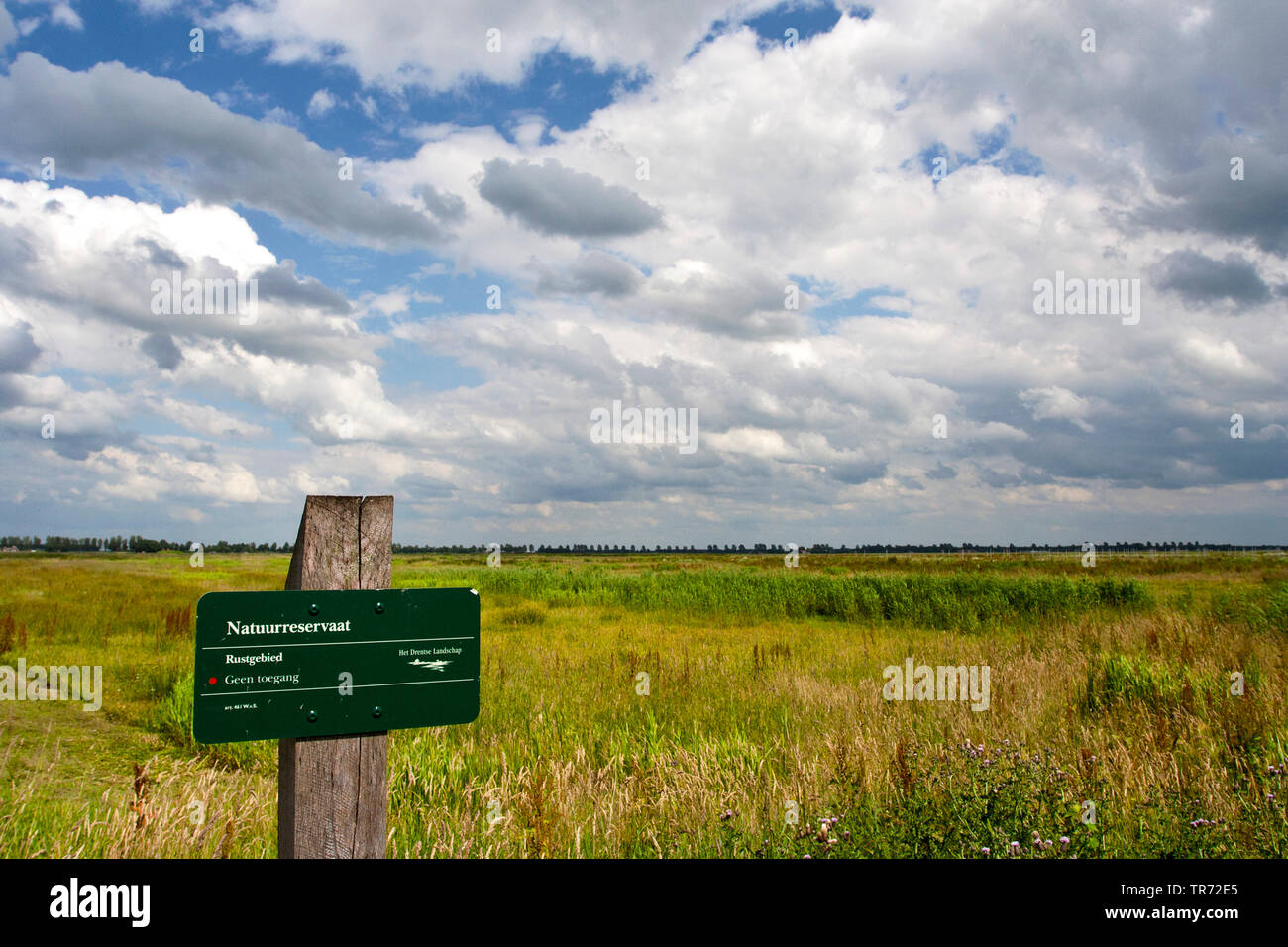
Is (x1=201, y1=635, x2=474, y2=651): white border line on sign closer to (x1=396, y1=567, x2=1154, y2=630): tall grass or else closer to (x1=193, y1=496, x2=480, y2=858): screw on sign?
(x1=193, y1=496, x2=480, y2=858): screw on sign

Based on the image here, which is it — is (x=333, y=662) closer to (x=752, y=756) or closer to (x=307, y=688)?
(x=307, y=688)

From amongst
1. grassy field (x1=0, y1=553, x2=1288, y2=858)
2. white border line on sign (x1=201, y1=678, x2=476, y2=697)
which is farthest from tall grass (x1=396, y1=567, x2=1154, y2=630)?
white border line on sign (x1=201, y1=678, x2=476, y2=697)

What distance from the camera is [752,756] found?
582 centimetres

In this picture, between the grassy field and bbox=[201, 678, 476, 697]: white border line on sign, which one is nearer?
bbox=[201, 678, 476, 697]: white border line on sign

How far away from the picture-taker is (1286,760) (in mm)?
5023

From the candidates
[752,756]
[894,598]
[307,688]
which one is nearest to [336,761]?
[307,688]

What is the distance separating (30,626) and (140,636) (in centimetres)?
349

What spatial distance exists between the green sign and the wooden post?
8 cm

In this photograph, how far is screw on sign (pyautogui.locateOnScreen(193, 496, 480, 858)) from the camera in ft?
7.21

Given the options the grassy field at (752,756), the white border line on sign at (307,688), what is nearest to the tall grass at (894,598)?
the grassy field at (752,756)

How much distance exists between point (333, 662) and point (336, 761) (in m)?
0.34

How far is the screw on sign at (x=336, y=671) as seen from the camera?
2.20 m

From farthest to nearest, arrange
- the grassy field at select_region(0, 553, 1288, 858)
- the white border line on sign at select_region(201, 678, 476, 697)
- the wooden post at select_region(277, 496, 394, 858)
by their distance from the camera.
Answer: the grassy field at select_region(0, 553, 1288, 858), the wooden post at select_region(277, 496, 394, 858), the white border line on sign at select_region(201, 678, 476, 697)
